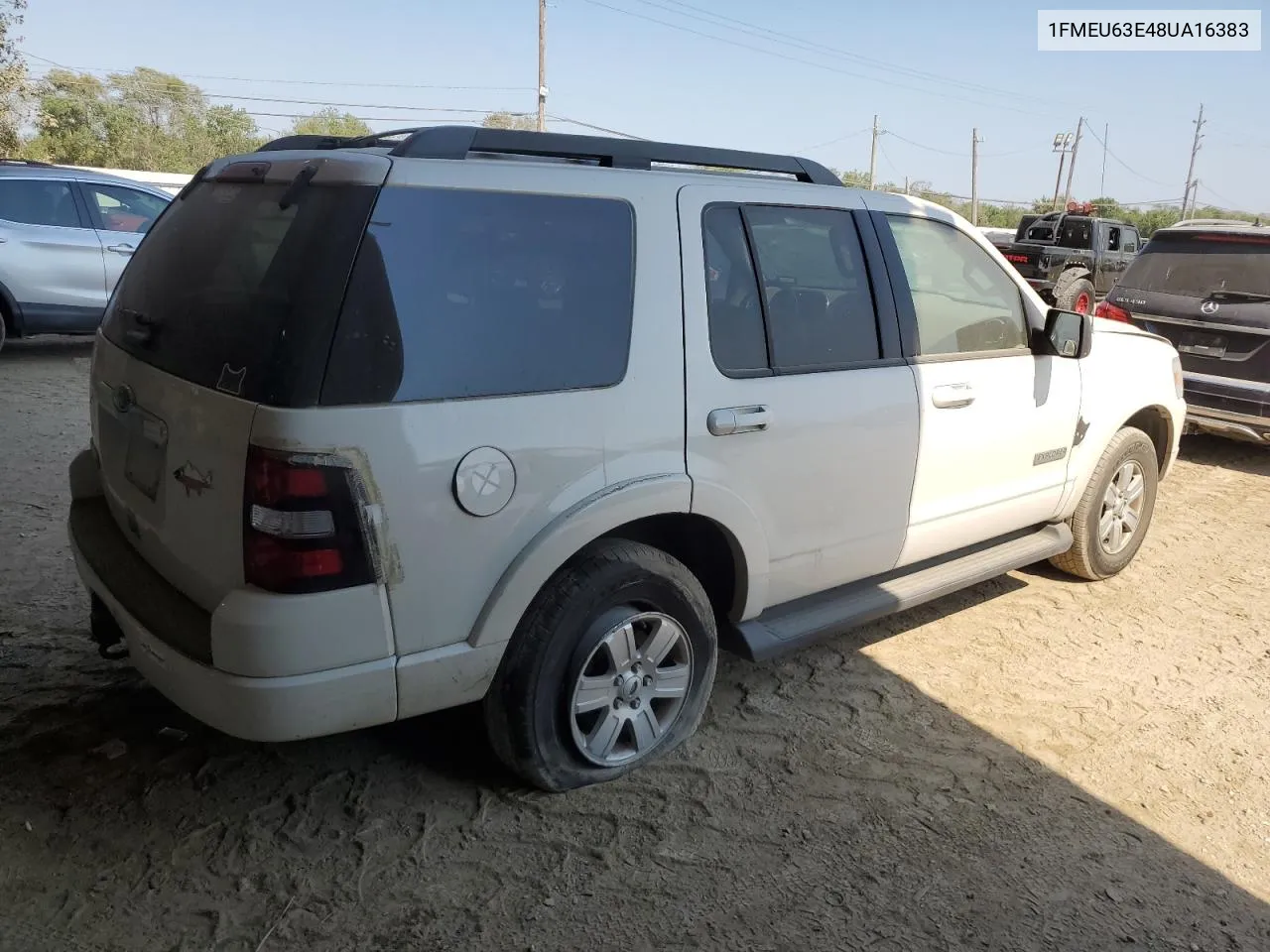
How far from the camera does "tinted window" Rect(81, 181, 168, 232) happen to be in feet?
30.8

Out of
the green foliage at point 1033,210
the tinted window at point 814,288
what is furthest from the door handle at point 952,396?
the green foliage at point 1033,210

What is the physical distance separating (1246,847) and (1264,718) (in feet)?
3.08

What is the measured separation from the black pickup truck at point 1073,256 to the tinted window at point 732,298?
11.6m

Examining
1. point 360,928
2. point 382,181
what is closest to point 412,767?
point 360,928

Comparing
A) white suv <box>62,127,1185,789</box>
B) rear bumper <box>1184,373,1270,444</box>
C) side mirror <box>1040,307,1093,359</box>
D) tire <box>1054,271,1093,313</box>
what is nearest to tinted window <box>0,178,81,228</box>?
white suv <box>62,127,1185,789</box>

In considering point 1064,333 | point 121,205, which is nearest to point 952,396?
point 1064,333

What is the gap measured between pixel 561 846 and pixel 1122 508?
3506 mm

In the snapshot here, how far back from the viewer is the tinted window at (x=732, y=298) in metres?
3.06

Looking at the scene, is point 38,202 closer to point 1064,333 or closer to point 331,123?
point 1064,333

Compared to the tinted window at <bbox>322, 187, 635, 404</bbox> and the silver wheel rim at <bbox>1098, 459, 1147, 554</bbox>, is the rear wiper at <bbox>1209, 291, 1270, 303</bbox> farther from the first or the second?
the tinted window at <bbox>322, 187, 635, 404</bbox>

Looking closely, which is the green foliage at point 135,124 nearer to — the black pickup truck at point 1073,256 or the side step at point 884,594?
the black pickup truck at point 1073,256

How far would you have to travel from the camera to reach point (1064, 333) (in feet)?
13.4

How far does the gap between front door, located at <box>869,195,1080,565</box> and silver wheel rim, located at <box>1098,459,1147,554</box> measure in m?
0.66

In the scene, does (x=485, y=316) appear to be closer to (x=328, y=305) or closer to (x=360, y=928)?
(x=328, y=305)
